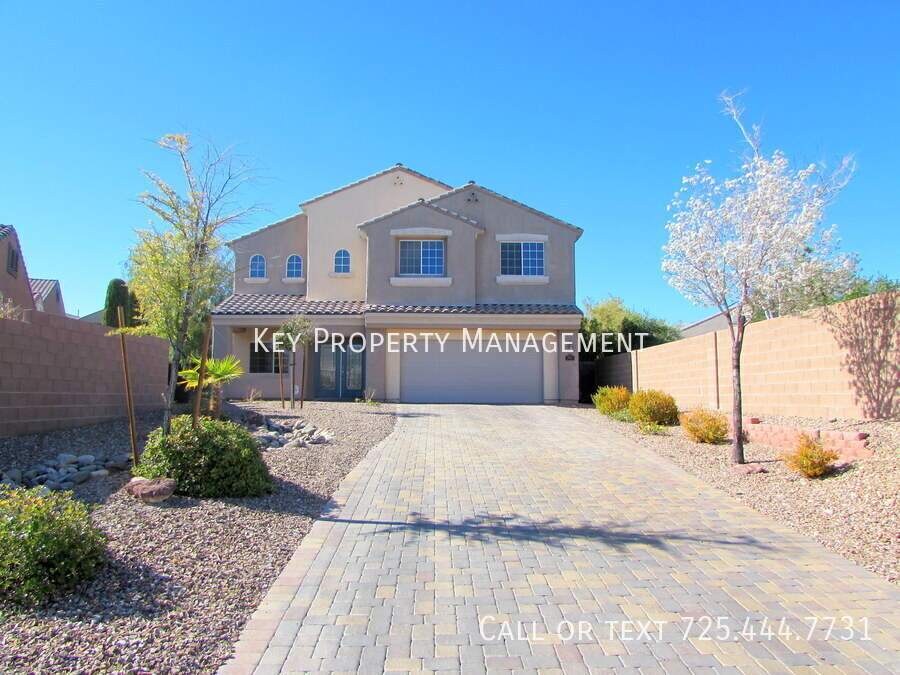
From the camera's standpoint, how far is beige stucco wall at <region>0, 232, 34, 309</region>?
916 inches

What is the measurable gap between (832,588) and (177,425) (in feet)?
21.8

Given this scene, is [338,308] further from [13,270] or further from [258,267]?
[13,270]

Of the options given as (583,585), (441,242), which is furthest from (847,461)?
(441,242)

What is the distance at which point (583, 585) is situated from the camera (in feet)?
15.4

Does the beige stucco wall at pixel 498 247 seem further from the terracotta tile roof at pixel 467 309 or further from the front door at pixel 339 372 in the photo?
the front door at pixel 339 372

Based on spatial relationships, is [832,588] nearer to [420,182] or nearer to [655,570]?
[655,570]

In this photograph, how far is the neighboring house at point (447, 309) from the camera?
20.0 metres

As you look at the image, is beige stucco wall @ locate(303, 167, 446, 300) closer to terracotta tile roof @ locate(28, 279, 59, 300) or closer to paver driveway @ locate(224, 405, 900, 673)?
paver driveway @ locate(224, 405, 900, 673)

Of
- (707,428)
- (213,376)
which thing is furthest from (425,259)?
(707,428)

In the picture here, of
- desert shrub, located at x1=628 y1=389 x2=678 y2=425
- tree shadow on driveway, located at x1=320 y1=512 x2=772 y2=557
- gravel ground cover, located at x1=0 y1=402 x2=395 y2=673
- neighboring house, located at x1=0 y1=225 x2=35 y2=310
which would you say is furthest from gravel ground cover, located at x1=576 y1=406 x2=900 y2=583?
neighboring house, located at x1=0 y1=225 x2=35 y2=310

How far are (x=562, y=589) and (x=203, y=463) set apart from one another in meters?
4.08

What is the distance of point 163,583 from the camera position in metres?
4.39

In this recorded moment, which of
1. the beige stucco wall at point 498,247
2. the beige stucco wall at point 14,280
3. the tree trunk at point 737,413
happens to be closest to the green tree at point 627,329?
the beige stucco wall at point 498,247

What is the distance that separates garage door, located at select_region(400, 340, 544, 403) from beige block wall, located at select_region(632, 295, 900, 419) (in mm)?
6648
